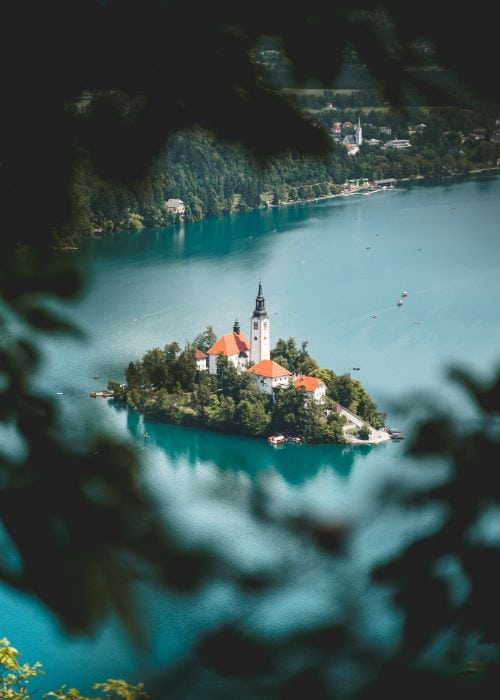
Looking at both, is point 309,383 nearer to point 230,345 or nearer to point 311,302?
point 230,345

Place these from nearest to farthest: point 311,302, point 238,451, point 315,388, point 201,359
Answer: point 238,451, point 315,388, point 201,359, point 311,302

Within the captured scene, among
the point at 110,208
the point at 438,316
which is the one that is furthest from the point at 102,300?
the point at 110,208

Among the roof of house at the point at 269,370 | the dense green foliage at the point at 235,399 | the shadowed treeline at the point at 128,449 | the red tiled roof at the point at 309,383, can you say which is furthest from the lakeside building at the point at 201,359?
the shadowed treeline at the point at 128,449

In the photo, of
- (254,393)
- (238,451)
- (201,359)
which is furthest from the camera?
(201,359)

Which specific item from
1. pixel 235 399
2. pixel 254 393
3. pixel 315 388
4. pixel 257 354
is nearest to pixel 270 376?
pixel 254 393

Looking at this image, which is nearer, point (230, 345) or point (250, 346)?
point (230, 345)

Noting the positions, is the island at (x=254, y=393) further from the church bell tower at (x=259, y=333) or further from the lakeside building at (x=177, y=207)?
the lakeside building at (x=177, y=207)
